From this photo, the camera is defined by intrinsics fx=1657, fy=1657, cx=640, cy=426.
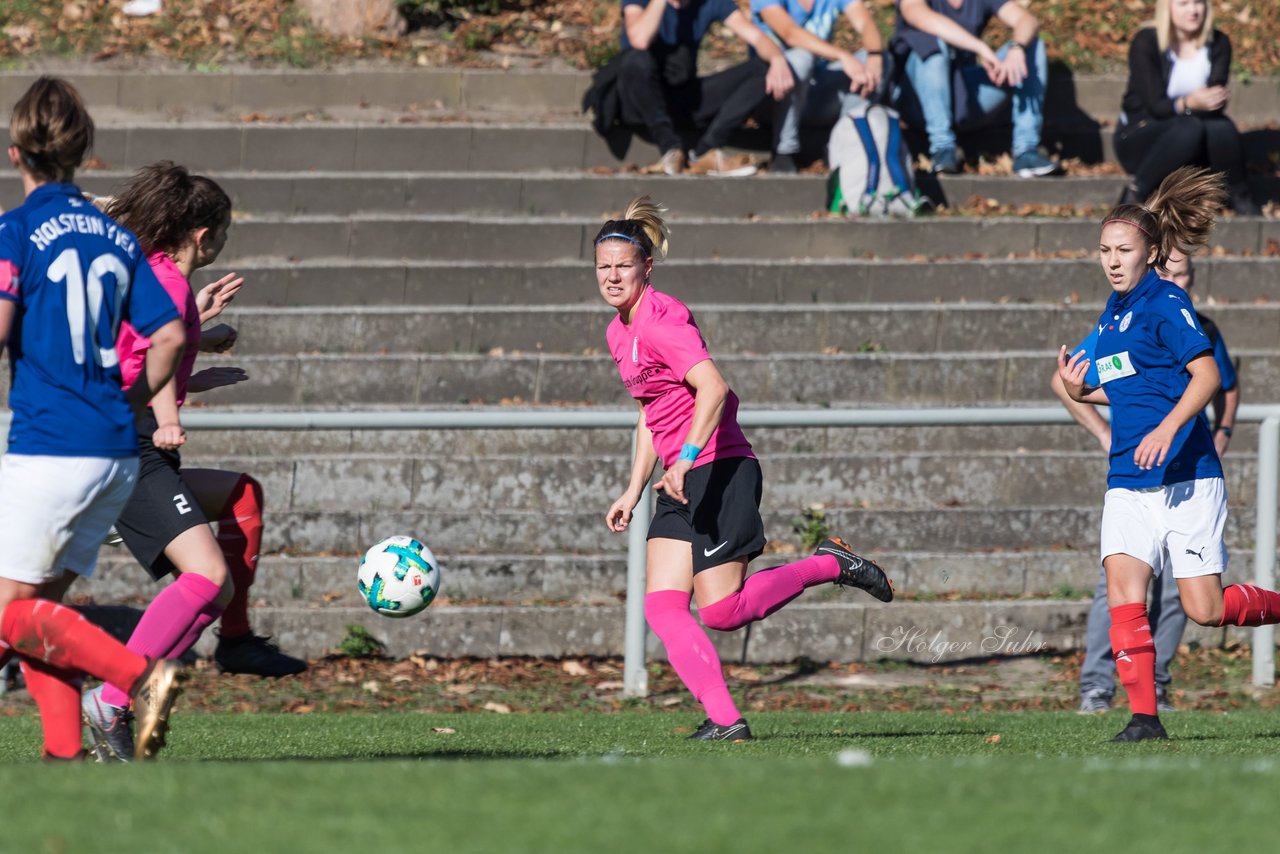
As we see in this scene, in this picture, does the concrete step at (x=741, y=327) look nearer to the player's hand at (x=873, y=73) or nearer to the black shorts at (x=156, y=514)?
the player's hand at (x=873, y=73)

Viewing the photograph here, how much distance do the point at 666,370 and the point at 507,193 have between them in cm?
690

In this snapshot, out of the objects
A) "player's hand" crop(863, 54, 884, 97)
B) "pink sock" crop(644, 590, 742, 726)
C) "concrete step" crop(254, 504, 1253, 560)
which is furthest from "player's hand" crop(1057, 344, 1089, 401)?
"player's hand" crop(863, 54, 884, 97)

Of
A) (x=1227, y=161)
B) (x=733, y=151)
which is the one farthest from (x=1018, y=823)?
(x=733, y=151)

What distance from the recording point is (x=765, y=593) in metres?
6.82

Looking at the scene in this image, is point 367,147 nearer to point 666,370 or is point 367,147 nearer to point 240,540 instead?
point 240,540

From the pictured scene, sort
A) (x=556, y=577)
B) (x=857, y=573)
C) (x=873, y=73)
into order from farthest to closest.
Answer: (x=873, y=73) → (x=556, y=577) → (x=857, y=573)

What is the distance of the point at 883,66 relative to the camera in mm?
13422

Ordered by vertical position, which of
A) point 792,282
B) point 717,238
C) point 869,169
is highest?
point 869,169

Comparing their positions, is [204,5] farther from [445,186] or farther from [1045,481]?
[1045,481]

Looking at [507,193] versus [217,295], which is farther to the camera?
[507,193]

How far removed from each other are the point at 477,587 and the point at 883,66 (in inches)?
243

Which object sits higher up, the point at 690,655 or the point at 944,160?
the point at 944,160

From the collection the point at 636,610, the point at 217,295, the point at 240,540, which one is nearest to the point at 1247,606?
the point at 636,610

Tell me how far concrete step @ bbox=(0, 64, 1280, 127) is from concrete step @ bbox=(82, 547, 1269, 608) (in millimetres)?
5966
